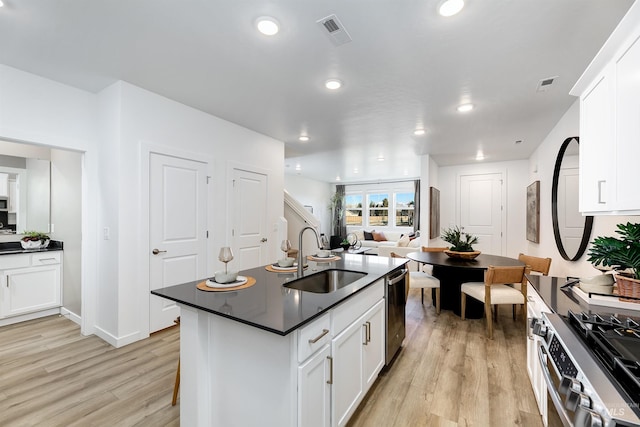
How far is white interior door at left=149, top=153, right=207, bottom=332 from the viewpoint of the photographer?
9.98ft

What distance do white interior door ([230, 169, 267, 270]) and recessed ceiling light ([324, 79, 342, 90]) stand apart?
6.16 feet

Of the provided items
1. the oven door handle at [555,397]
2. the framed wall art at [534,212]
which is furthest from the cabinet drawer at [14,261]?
the framed wall art at [534,212]

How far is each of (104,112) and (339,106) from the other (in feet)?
8.23

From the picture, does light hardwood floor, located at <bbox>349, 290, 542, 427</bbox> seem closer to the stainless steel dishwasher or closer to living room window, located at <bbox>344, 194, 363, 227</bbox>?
the stainless steel dishwasher

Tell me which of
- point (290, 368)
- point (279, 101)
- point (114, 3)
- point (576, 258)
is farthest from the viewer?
point (279, 101)

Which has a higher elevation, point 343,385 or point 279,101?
point 279,101

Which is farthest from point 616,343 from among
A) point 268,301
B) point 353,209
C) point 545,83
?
point 353,209

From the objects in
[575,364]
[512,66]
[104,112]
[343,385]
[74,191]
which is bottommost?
[343,385]

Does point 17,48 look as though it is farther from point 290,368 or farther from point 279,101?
point 290,368

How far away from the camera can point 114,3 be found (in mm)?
1729

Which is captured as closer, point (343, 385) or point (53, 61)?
point (343, 385)

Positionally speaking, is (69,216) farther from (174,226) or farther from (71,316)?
(174,226)

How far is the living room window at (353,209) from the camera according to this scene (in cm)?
1045

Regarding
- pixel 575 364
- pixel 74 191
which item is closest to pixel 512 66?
pixel 575 364
